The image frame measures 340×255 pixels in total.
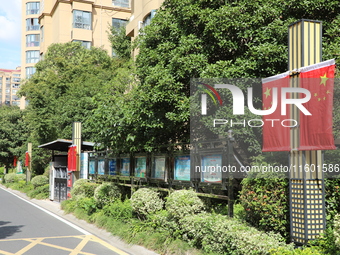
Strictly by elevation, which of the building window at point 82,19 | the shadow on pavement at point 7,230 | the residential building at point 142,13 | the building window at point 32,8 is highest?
the building window at point 32,8

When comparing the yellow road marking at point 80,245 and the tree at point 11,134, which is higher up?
the tree at point 11,134

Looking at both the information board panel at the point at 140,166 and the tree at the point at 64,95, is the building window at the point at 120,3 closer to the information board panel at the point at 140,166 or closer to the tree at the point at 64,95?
the tree at the point at 64,95

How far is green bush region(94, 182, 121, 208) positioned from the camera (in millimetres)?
14492

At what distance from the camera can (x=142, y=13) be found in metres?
27.2

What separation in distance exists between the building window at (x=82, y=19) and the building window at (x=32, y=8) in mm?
28787

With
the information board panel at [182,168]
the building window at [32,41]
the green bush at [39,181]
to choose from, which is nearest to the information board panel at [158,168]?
the information board panel at [182,168]

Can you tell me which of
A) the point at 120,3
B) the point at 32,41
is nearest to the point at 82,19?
the point at 120,3

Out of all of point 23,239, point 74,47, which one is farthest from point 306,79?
point 74,47

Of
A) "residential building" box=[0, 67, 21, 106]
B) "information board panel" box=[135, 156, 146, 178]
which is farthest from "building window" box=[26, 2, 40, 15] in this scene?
"residential building" box=[0, 67, 21, 106]

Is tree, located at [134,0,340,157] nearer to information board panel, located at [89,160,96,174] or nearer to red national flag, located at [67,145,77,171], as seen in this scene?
information board panel, located at [89,160,96,174]

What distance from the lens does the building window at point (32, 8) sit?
241 ft

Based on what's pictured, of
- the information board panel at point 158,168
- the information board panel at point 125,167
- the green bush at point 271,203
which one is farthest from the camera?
the information board panel at point 125,167

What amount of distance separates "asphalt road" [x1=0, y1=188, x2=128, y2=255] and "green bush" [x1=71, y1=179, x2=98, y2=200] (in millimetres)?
1585

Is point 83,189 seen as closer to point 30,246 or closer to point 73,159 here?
point 73,159
